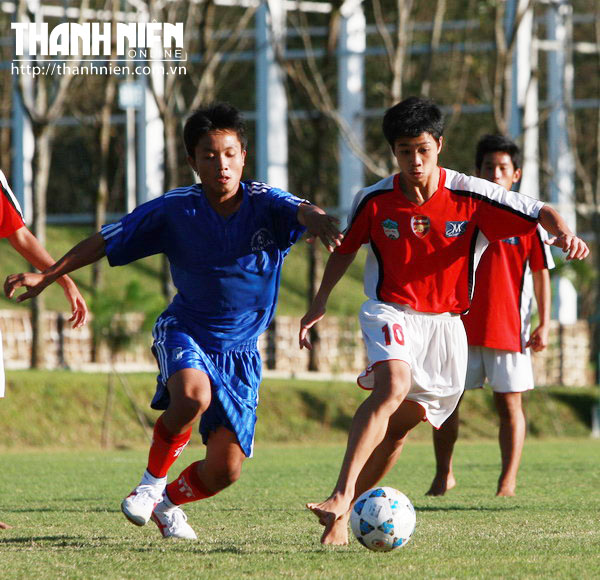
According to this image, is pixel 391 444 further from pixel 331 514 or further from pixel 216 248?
pixel 216 248

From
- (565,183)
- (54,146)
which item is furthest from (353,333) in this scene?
(54,146)

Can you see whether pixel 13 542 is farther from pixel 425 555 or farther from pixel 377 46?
pixel 377 46

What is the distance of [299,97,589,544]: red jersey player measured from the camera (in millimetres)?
6109

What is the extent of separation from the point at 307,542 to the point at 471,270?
5.25 feet

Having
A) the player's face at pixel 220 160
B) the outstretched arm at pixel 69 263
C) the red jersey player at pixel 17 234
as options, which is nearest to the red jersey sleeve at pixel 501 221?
the player's face at pixel 220 160

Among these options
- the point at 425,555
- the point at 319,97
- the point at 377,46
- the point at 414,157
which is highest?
the point at 377,46

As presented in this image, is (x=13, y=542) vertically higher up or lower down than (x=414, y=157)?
lower down

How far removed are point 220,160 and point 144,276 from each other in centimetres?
2241

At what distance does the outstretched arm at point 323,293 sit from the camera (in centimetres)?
614

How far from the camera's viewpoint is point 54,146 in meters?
36.1

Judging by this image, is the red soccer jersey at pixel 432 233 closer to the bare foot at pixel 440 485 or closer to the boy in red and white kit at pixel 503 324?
the boy in red and white kit at pixel 503 324

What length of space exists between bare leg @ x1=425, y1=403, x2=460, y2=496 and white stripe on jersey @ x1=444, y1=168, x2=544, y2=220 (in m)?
2.39

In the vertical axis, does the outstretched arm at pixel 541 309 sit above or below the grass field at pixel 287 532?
above

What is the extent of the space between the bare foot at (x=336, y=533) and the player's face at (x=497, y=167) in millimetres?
3596
